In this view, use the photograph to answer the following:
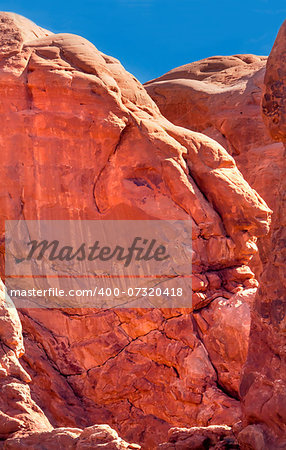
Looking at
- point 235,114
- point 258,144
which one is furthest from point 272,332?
point 235,114

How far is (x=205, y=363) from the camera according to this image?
38.1 feet

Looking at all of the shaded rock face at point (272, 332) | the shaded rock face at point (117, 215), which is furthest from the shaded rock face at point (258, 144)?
the shaded rock face at point (117, 215)

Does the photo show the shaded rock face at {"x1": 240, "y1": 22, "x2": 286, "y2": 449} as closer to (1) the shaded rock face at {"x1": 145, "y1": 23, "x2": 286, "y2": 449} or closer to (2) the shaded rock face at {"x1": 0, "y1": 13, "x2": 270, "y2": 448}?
(1) the shaded rock face at {"x1": 145, "y1": 23, "x2": 286, "y2": 449}

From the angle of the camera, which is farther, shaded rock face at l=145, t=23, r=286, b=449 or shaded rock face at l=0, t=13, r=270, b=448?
shaded rock face at l=0, t=13, r=270, b=448

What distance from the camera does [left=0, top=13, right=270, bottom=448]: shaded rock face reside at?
11672 mm

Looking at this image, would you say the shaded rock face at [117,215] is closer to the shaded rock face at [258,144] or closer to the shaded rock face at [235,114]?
the shaded rock face at [258,144]

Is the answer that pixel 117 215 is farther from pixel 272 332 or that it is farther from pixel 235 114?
pixel 272 332

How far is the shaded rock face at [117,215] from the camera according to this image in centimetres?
1167

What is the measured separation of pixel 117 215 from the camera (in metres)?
12.4

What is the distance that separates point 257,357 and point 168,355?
635cm

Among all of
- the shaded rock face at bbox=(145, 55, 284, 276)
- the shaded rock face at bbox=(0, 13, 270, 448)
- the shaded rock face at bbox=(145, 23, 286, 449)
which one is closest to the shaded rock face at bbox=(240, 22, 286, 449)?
the shaded rock face at bbox=(145, 23, 286, 449)

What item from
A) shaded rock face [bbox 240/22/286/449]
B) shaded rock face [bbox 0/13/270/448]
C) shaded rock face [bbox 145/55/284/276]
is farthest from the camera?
shaded rock face [bbox 145/55/284/276]

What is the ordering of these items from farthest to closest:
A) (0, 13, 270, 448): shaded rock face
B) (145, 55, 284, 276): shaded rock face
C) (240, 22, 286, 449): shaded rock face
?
(145, 55, 284, 276): shaded rock face → (0, 13, 270, 448): shaded rock face → (240, 22, 286, 449): shaded rock face

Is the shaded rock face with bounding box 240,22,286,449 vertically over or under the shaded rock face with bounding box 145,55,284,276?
under
